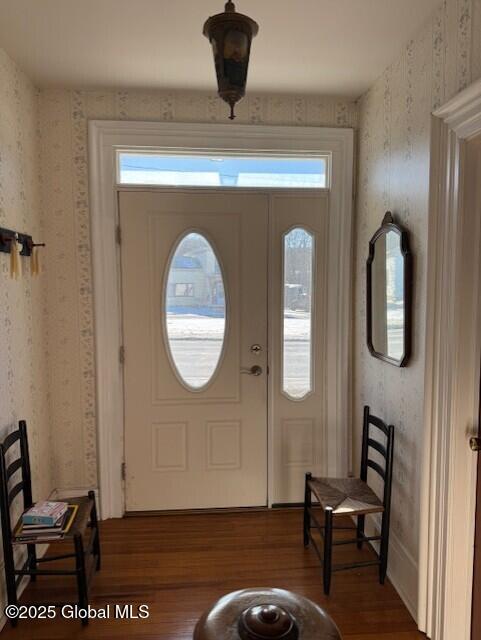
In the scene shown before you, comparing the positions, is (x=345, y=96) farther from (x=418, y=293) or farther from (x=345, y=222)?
(x=418, y=293)

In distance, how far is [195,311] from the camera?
289 centimetres

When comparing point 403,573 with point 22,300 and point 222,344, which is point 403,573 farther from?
point 22,300

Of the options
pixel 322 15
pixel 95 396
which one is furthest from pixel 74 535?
pixel 322 15

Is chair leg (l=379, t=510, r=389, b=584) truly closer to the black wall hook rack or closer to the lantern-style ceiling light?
the lantern-style ceiling light

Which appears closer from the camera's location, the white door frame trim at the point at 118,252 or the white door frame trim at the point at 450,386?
the white door frame trim at the point at 450,386

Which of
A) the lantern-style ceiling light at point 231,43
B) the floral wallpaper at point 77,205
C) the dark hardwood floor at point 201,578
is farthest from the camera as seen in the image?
the floral wallpaper at point 77,205

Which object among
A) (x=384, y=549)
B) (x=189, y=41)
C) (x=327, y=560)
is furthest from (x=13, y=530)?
(x=189, y=41)

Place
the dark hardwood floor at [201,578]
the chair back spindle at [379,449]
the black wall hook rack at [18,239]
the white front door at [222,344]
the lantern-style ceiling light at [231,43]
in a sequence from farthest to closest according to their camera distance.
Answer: the white front door at [222,344]
the chair back spindle at [379,449]
the black wall hook rack at [18,239]
the dark hardwood floor at [201,578]
the lantern-style ceiling light at [231,43]

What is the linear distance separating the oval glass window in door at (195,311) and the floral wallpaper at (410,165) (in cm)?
93

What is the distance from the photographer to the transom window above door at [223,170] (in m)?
2.84

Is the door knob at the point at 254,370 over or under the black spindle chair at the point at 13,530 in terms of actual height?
over

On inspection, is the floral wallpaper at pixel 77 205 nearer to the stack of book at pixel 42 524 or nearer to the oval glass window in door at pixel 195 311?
the oval glass window in door at pixel 195 311

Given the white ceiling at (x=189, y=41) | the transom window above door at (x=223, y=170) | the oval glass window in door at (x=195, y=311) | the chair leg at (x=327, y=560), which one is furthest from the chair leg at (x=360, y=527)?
the white ceiling at (x=189, y=41)

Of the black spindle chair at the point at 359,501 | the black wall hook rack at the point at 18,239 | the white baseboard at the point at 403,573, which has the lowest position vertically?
the white baseboard at the point at 403,573
